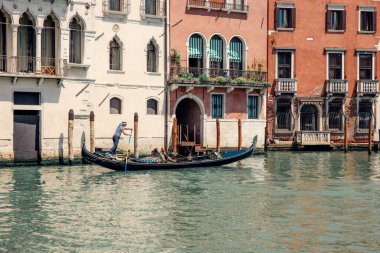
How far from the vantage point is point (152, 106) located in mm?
32312

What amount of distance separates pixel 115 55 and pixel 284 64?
916 centimetres

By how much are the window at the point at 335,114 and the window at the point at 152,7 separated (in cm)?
1041

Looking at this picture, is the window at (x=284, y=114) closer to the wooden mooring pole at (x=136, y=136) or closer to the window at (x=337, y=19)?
the window at (x=337, y=19)

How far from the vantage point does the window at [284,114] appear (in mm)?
36438

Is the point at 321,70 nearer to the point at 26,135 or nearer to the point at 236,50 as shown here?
the point at 236,50

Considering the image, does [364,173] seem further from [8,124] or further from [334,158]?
[8,124]

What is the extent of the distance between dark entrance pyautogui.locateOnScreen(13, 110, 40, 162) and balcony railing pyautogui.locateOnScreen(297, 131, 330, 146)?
43.7 ft

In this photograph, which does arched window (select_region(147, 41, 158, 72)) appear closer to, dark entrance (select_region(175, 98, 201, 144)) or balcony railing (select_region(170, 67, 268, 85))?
balcony railing (select_region(170, 67, 268, 85))

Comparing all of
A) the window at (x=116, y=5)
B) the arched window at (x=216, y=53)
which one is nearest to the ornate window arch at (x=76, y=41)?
the window at (x=116, y=5)

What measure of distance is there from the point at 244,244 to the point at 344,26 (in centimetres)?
2534

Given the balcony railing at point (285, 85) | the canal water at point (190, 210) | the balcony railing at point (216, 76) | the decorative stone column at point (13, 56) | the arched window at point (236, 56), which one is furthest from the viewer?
the balcony railing at point (285, 85)

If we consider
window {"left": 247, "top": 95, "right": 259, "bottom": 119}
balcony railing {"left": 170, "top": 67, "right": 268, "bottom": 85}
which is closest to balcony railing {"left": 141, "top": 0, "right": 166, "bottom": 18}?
balcony railing {"left": 170, "top": 67, "right": 268, "bottom": 85}

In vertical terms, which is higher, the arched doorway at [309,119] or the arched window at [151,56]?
the arched window at [151,56]

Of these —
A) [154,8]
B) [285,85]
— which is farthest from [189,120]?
[154,8]
